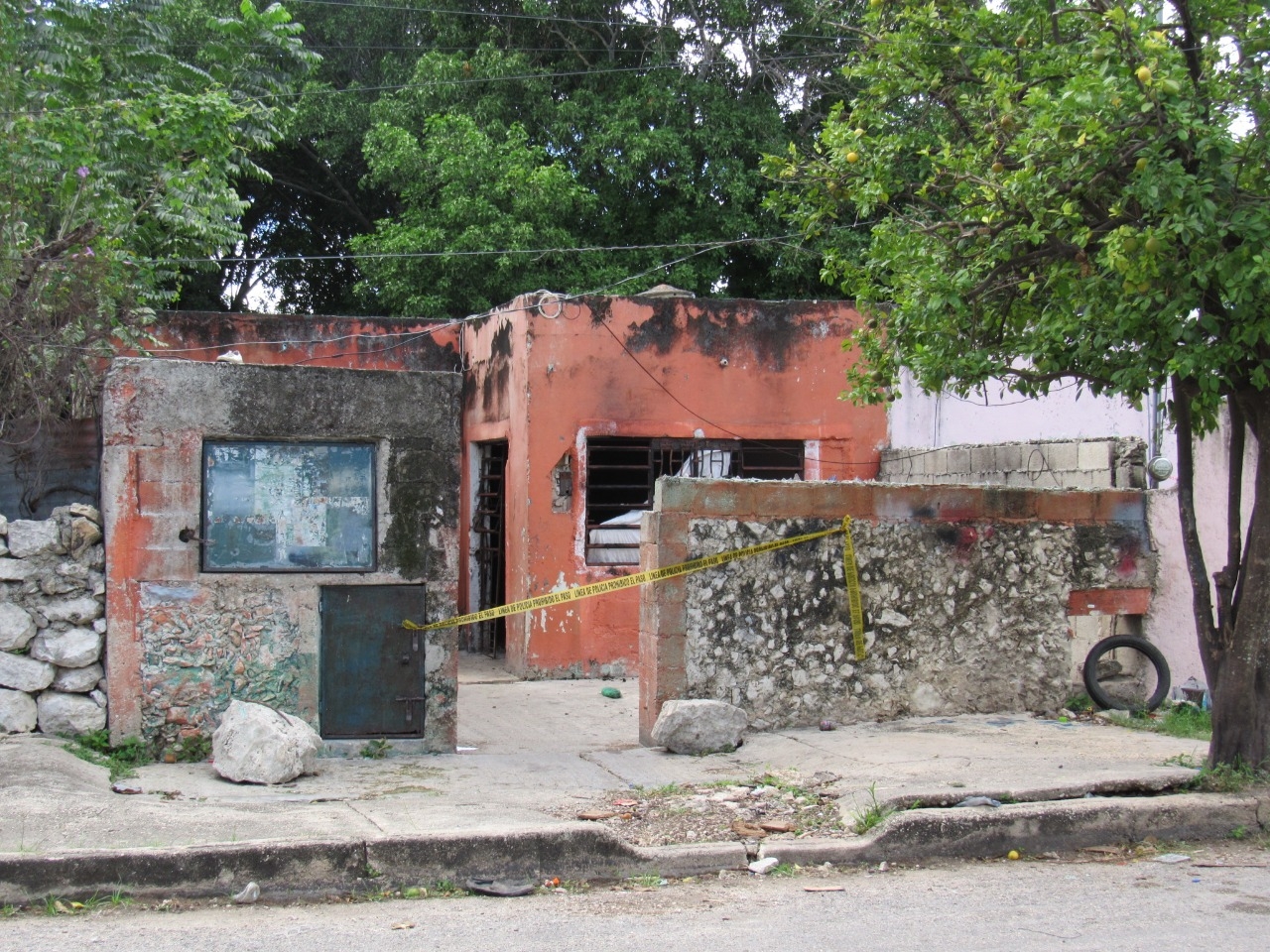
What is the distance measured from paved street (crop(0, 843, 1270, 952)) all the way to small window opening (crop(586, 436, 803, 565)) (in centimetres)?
846

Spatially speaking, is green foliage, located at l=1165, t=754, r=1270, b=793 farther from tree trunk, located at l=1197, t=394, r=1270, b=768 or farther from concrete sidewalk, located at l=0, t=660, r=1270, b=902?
concrete sidewalk, located at l=0, t=660, r=1270, b=902

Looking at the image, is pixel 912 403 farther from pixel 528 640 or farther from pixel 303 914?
pixel 303 914

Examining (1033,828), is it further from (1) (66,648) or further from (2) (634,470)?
(2) (634,470)

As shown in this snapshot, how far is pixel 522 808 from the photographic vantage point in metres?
6.93

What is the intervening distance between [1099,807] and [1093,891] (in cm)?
107

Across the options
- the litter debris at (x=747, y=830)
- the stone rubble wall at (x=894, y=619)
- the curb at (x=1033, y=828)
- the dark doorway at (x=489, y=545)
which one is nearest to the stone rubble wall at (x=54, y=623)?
the stone rubble wall at (x=894, y=619)

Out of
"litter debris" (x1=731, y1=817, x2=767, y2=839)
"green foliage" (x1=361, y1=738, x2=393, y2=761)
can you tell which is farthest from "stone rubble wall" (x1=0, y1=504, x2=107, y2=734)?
"litter debris" (x1=731, y1=817, x2=767, y2=839)

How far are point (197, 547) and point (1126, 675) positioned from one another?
7450 mm

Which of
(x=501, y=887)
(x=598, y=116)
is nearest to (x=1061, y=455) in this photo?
(x=501, y=887)

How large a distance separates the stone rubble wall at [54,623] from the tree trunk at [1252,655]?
710cm

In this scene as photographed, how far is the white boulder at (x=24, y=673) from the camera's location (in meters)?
7.85

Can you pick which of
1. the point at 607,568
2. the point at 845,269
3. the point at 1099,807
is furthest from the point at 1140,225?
the point at 607,568

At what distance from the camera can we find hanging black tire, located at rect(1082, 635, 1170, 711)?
33.0ft

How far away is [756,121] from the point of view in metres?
21.2
